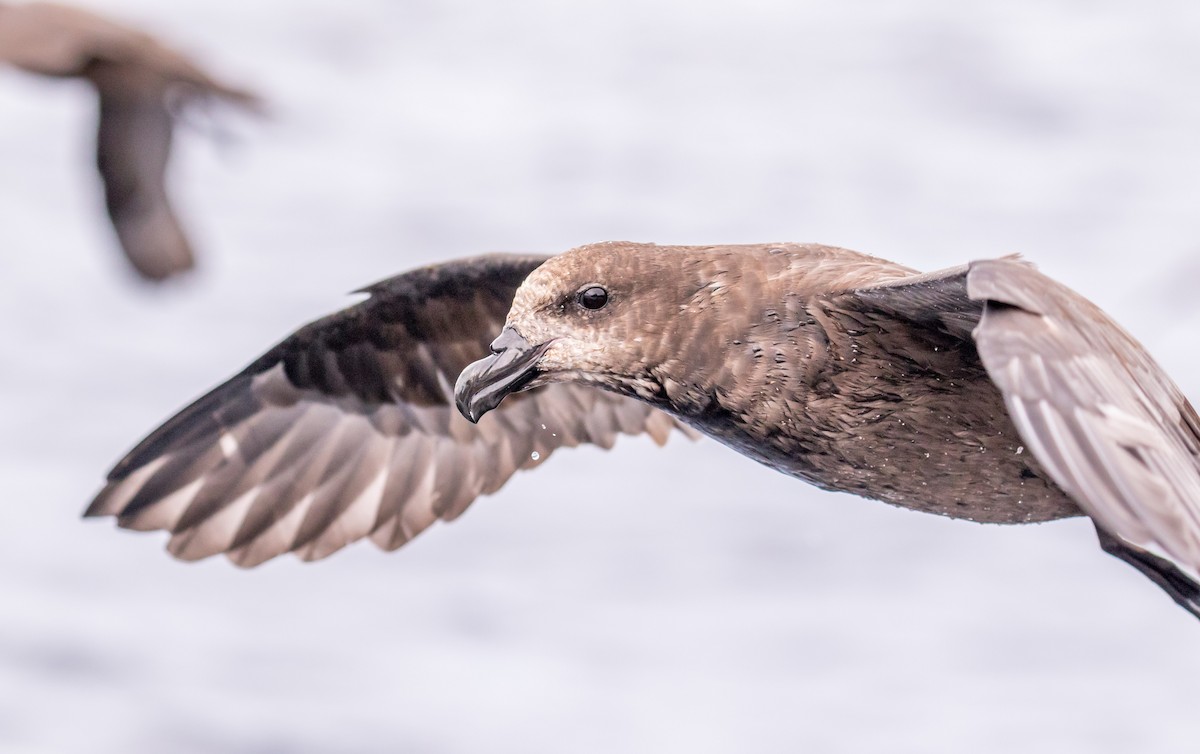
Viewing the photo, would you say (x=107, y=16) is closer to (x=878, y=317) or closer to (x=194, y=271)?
(x=194, y=271)

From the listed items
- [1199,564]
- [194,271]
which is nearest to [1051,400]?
[1199,564]

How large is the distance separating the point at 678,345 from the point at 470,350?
65.6 inches

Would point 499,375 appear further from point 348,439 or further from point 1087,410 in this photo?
point 348,439

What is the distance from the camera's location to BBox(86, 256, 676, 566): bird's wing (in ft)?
18.8

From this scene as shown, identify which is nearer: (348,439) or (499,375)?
(499,375)

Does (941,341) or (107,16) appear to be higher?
(107,16)

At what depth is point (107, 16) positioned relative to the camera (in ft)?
18.9

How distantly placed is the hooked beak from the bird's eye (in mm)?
134

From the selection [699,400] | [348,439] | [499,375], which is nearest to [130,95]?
[348,439]

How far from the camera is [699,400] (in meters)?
4.25

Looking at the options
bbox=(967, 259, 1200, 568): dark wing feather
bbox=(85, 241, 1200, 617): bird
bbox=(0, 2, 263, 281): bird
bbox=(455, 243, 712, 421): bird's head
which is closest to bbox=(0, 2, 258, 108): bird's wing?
bbox=(0, 2, 263, 281): bird

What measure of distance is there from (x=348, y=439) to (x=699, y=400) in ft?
6.72

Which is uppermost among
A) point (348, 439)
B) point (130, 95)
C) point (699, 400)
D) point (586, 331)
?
point (130, 95)

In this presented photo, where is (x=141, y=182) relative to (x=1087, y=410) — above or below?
below
